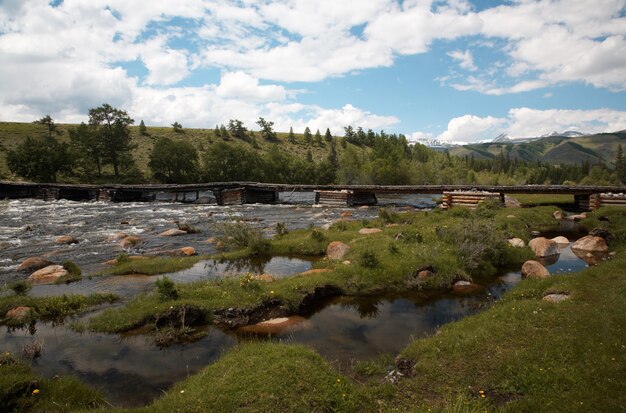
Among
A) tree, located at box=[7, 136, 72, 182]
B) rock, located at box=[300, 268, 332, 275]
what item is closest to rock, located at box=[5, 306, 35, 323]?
rock, located at box=[300, 268, 332, 275]

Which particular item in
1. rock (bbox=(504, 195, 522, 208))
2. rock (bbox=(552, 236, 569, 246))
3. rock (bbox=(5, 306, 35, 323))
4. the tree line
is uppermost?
the tree line

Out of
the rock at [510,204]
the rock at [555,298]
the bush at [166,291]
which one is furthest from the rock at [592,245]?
the bush at [166,291]

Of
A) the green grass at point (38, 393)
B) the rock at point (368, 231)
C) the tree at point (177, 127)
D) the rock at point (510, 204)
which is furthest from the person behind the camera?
the tree at point (177, 127)

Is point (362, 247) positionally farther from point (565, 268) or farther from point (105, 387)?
point (105, 387)

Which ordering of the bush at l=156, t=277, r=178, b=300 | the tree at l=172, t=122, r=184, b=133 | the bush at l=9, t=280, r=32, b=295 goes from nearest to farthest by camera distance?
the bush at l=156, t=277, r=178, b=300 → the bush at l=9, t=280, r=32, b=295 → the tree at l=172, t=122, r=184, b=133

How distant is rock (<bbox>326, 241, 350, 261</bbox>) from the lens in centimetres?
2118

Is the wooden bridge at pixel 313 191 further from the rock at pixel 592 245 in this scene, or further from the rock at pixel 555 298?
the rock at pixel 555 298

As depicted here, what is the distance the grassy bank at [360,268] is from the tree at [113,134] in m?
82.3

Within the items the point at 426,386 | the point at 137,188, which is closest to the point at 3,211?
the point at 137,188

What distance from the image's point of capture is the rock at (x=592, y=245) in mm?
23969

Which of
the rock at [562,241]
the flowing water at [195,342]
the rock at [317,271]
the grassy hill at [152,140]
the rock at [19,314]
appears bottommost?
the flowing water at [195,342]

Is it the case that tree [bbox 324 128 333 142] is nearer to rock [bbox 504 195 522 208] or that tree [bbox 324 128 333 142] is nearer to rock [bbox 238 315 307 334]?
rock [bbox 504 195 522 208]

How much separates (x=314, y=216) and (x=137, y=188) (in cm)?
4323

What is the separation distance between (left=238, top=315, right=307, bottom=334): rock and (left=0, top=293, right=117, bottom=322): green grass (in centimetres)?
708
